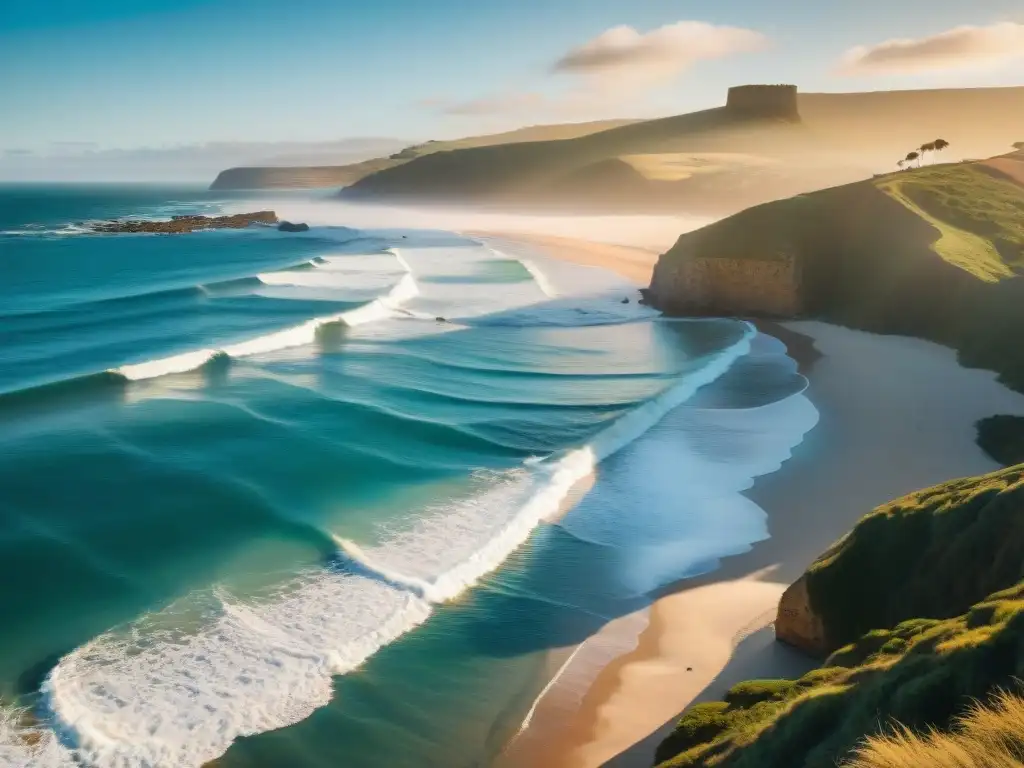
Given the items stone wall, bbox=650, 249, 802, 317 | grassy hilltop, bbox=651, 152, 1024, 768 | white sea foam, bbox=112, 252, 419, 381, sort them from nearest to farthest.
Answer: grassy hilltop, bbox=651, 152, 1024, 768 → white sea foam, bbox=112, 252, 419, 381 → stone wall, bbox=650, 249, 802, 317

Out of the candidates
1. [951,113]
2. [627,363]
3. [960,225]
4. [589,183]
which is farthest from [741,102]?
[627,363]

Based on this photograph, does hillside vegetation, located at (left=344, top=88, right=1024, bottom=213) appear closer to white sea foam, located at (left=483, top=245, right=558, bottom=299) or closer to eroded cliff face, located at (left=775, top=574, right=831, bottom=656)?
white sea foam, located at (left=483, top=245, right=558, bottom=299)

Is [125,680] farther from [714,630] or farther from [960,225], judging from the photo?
[960,225]

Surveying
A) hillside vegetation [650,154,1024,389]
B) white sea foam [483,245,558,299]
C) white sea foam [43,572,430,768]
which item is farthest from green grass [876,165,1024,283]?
white sea foam [43,572,430,768]

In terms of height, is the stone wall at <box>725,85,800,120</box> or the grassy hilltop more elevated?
the stone wall at <box>725,85,800,120</box>

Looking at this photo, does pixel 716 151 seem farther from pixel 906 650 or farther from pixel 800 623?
pixel 906 650

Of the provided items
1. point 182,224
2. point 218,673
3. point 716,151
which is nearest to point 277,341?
point 218,673

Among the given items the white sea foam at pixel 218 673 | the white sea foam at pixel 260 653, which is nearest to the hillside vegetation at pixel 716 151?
the white sea foam at pixel 260 653
